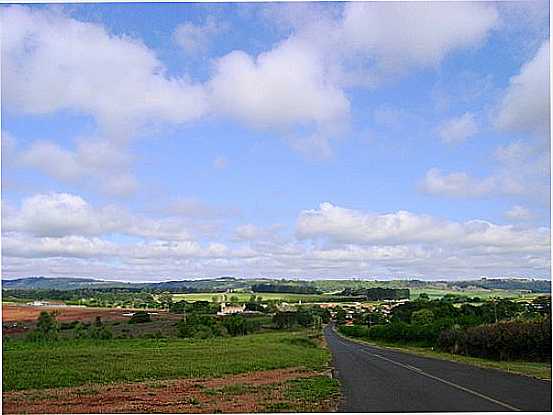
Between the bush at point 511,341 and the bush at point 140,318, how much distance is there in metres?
32.0

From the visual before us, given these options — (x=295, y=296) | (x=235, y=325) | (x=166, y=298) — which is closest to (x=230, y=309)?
(x=166, y=298)

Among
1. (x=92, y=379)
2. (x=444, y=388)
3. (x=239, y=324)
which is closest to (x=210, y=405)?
(x=444, y=388)

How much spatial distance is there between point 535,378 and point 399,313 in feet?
217

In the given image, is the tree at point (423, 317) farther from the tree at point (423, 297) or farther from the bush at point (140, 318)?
the bush at point (140, 318)

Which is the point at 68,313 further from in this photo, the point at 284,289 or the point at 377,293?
Answer: the point at 377,293

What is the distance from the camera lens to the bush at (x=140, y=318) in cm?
6128

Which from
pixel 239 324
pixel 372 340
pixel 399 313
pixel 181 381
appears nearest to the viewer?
pixel 181 381

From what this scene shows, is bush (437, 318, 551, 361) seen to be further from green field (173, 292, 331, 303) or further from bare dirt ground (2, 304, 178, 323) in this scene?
green field (173, 292, 331, 303)

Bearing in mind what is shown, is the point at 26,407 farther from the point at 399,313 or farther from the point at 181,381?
the point at 399,313

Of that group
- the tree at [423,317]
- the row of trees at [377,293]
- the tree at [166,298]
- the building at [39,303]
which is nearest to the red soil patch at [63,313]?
the building at [39,303]

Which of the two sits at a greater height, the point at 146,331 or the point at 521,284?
the point at 521,284

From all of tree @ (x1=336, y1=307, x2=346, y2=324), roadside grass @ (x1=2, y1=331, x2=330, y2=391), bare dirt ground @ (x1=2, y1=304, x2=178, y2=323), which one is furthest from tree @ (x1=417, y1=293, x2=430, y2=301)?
roadside grass @ (x1=2, y1=331, x2=330, y2=391)

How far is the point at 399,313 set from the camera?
85.7m

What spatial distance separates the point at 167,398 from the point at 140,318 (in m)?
49.3
